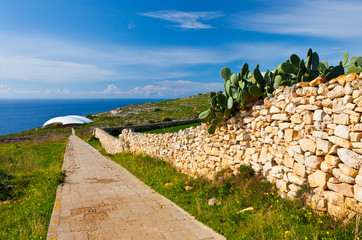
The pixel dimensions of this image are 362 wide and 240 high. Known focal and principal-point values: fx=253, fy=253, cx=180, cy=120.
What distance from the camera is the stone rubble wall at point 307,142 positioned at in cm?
396

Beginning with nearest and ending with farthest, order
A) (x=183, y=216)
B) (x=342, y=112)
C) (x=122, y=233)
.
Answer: (x=342, y=112) → (x=122, y=233) → (x=183, y=216)

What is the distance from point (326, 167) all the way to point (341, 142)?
498 millimetres

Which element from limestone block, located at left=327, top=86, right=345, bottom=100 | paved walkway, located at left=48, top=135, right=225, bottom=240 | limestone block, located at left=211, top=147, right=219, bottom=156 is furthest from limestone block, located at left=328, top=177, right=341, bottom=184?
limestone block, located at left=211, top=147, right=219, bottom=156

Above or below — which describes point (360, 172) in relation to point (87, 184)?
above

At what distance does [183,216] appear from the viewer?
18.2 ft

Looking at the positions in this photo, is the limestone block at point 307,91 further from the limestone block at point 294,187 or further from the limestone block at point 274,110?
the limestone block at point 294,187

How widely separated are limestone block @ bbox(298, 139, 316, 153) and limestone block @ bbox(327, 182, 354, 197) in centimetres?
65

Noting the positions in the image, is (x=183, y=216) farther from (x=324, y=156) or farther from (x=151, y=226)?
(x=324, y=156)

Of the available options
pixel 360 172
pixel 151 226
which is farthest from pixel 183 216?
pixel 360 172

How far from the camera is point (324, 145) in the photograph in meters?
4.34

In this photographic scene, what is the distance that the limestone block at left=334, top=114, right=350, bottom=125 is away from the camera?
13.2ft

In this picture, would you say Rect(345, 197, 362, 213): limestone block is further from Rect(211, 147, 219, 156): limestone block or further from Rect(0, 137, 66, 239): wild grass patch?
Rect(0, 137, 66, 239): wild grass patch

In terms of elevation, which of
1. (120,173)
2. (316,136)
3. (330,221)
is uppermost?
(316,136)

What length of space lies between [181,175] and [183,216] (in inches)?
117
